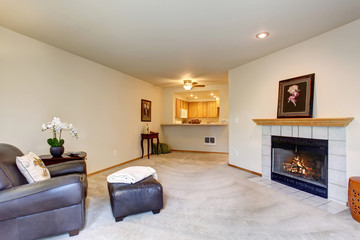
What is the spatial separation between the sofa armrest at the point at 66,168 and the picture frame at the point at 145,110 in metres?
3.22

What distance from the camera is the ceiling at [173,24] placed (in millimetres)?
1979

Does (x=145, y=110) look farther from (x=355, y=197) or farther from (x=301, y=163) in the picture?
(x=355, y=197)

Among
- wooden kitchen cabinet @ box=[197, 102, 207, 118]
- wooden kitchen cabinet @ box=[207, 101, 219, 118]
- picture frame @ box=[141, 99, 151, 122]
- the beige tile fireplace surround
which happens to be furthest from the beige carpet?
wooden kitchen cabinet @ box=[197, 102, 207, 118]

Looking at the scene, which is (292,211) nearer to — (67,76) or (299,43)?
(299,43)

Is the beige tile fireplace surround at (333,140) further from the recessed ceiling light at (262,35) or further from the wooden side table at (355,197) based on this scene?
the recessed ceiling light at (262,35)

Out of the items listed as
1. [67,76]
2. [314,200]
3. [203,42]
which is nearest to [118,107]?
[67,76]

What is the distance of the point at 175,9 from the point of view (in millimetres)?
2039

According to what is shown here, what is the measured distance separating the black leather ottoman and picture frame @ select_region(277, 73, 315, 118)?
2.47m

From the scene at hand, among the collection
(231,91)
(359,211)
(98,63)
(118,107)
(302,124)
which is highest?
(98,63)

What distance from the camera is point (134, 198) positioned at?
206 centimetres

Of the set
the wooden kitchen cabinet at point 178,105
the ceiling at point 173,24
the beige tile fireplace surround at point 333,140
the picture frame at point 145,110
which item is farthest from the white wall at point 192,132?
the beige tile fireplace surround at point 333,140

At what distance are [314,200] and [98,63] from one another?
15.1ft

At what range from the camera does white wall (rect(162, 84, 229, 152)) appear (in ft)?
20.5

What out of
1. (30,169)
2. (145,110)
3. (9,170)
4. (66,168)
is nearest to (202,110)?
(145,110)
